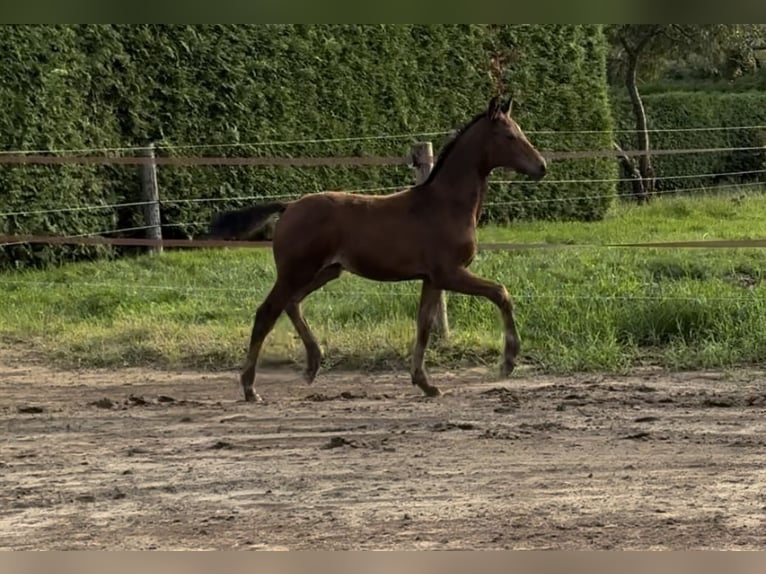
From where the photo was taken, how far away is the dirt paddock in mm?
3750

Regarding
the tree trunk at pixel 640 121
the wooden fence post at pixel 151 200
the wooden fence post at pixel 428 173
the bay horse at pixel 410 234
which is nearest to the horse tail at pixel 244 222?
the bay horse at pixel 410 234

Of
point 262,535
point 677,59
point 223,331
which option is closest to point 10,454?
point 262,535

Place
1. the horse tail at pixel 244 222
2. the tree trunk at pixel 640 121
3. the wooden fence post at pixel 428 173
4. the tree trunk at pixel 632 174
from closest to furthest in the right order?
the horse tail at pixel 244 222 → the wooden fence post at pixel 428 173 → the tree trunk at pixel 632 174 → the tree trunk at pixel 640 121

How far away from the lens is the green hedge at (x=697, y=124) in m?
21.5

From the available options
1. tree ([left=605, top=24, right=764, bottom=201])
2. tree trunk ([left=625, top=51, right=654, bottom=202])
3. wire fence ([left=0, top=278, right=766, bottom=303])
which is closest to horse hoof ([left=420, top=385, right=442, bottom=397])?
wire fence ([left=0, top=278, right=766, bottom=303])

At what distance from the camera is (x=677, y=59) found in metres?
21.5

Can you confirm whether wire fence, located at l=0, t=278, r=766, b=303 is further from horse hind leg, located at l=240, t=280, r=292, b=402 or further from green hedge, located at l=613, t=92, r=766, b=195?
green hedge, located at l=613, t=92, r=766, b=195

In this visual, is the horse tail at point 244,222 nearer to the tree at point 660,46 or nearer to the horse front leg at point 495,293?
the horse front leg at point 495,293

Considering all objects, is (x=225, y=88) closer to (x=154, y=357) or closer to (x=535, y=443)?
(x=154, y=357)

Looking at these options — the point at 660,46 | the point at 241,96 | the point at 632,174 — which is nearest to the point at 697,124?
the point at 660,46

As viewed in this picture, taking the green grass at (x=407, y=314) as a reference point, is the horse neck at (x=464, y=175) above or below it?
above

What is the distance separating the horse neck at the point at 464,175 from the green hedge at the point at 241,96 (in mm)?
3626

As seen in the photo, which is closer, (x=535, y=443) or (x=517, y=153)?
(x=535, y=443)

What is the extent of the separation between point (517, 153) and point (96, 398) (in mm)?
2879
